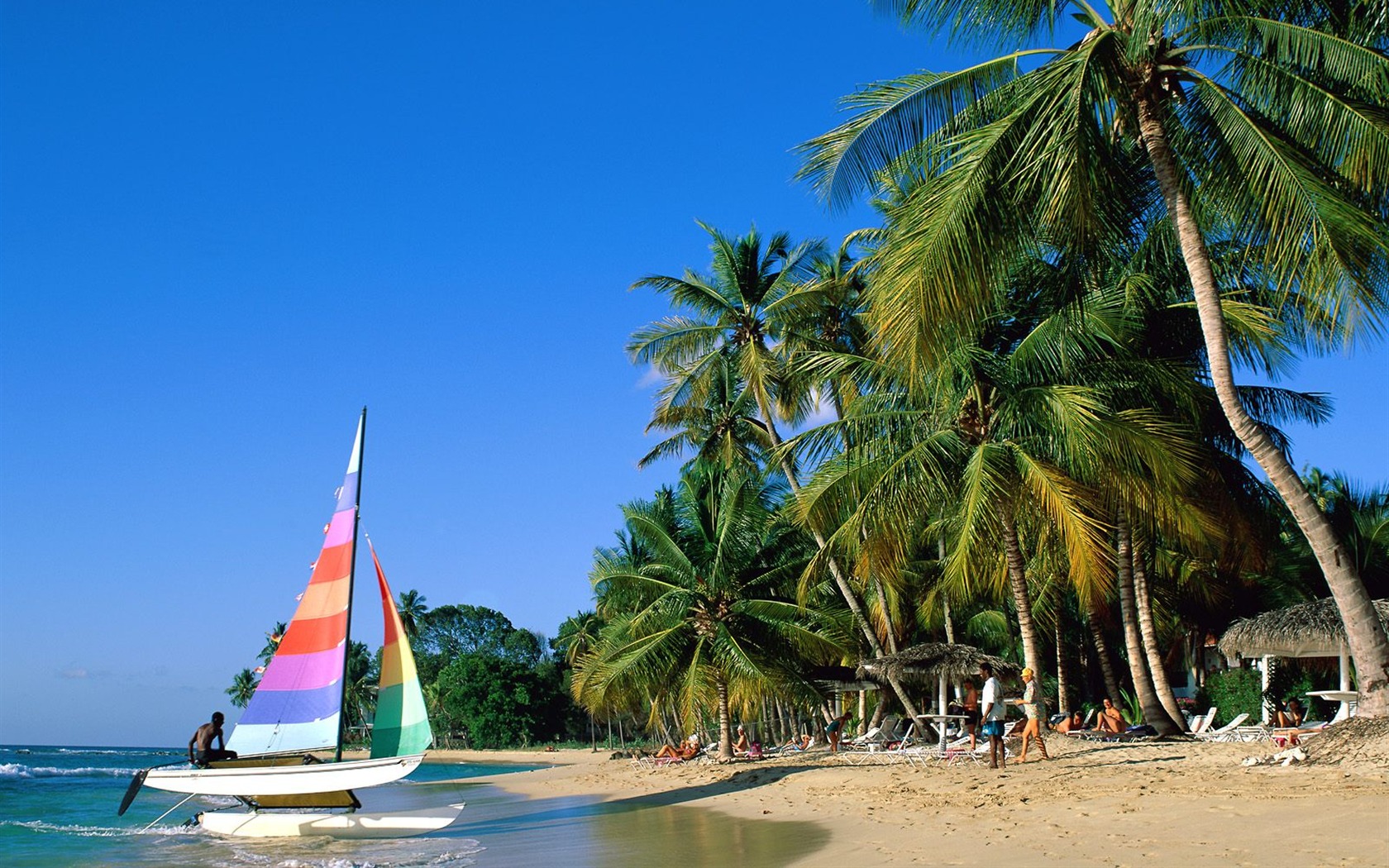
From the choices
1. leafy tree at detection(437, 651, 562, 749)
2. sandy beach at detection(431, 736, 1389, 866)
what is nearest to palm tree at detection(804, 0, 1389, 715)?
sandy beach at detection(431, 736, 1389, 866)

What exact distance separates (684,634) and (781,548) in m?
3.18

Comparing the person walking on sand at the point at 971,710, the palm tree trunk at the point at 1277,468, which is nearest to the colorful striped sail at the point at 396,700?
the person walking on sand at the point at 971,710

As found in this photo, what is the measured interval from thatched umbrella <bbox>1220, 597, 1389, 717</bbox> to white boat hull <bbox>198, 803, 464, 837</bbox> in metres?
14.6

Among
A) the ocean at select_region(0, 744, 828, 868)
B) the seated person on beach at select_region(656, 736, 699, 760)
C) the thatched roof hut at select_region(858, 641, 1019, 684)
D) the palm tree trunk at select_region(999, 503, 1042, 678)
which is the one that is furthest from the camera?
the seated person on beach at select_region(656, 736, 699, 760)

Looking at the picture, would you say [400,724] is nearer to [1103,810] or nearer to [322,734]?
[322,734]

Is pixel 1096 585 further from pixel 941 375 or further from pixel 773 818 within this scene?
pixel 773 818

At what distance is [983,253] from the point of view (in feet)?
38.1

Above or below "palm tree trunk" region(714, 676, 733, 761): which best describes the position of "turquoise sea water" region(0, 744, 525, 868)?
below

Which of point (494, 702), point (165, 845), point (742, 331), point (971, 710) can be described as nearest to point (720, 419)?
point (742, 331)

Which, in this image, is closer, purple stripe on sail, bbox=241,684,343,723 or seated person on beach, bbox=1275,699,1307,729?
purple stripe on sail, bbox=241,684,343,723

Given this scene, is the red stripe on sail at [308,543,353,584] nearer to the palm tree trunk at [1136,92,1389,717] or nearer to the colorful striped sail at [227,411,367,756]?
the colorful striped sail at [227,411,367,756]

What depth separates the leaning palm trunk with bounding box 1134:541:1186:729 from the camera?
731 inches

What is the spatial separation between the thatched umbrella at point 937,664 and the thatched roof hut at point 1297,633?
4647 mm

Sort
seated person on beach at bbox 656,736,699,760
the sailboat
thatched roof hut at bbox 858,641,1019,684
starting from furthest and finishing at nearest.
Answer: seated person on beach at bbox 656,736,699,760 < thatched roof hut at bbox 858,641,1019,684 < the sailboat
